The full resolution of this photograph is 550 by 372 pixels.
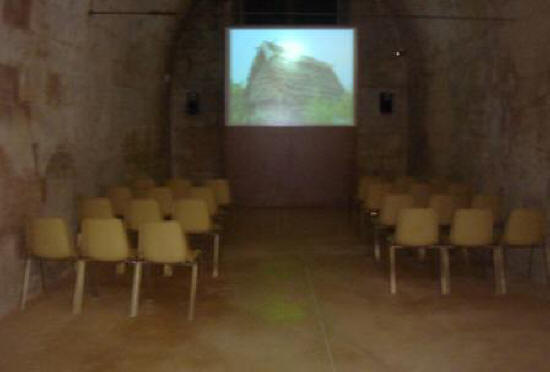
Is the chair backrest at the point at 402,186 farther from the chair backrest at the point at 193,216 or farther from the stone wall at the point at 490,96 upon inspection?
the chair backrest at the point at 193,216

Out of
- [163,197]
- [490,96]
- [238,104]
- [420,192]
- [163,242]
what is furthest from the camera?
[238,104]

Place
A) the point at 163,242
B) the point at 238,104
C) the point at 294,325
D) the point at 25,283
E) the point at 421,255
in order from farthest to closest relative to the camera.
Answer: the point at 238,104, the point at 421,255, the point at 25,283, the point at 163,242, the point at 294,325

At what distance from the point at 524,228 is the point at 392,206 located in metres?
1.60

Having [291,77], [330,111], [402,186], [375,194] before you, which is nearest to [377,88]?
[330,111]

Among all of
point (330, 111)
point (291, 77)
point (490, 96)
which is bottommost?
point (490, 96)

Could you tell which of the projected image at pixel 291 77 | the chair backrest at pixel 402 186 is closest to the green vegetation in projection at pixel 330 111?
the projected image at pixel 291 77

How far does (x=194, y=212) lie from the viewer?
6.99 metres

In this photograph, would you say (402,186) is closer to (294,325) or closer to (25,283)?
(294,325)

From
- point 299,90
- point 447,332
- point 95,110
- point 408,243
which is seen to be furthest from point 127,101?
point 447,332

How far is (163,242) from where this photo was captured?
18.1 feet

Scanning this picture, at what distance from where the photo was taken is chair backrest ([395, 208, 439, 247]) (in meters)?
6.28

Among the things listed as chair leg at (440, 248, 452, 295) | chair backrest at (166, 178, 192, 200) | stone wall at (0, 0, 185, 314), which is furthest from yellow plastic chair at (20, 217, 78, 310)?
chair leg at (440, 248, 452, 295)

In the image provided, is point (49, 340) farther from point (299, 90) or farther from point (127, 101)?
point (299, 90)

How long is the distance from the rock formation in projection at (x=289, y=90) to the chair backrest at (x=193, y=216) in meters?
7.00
